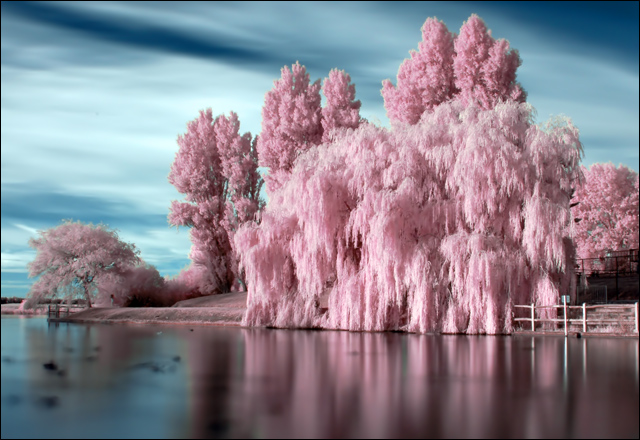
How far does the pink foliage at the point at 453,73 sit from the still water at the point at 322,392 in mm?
22773

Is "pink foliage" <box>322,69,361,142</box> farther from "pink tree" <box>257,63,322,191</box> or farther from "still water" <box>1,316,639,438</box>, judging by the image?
"still water" <box>1,316,639,438</box>

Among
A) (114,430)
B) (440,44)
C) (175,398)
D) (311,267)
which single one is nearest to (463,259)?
(311,267)

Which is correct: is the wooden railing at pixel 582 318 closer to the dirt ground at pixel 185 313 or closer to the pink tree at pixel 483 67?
A: the dirt ground at pixel 185 313

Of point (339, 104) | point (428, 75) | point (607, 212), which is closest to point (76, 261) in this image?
point (339, 104)

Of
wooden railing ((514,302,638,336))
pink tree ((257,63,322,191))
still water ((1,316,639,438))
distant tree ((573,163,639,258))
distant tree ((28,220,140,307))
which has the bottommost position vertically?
still water ((1,316,639,438))

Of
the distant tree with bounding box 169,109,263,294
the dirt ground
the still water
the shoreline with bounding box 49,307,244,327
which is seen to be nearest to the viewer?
the still water

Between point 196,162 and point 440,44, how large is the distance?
60.3 feet

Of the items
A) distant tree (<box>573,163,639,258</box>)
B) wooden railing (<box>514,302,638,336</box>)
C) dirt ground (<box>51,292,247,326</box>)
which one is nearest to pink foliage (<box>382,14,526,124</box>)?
Answer: distant tree (<box>573,163,639,258</box>)

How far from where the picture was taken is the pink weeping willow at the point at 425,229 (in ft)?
70.7

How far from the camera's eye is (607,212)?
148ft

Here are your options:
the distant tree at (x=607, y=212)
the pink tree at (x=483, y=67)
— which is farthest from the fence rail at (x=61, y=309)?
the distant tree at (x=607, y=212)

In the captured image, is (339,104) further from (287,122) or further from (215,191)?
(215,191)

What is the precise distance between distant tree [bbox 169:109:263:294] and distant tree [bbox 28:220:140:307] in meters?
4.51

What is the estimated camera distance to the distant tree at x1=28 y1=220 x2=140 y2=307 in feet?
129
